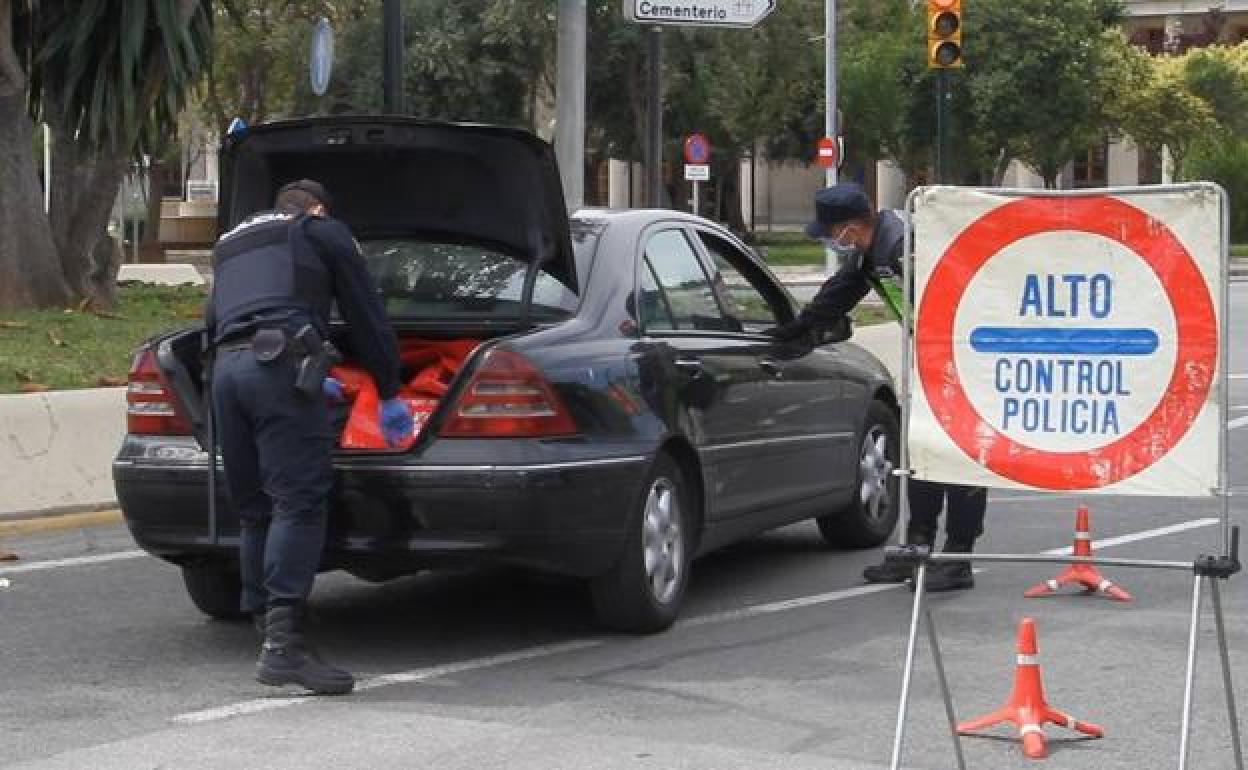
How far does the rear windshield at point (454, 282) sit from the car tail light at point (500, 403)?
0.54 meters

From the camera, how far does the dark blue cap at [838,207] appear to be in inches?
360

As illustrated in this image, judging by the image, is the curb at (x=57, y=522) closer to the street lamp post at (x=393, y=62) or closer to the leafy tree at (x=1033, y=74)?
the street lamp post at (x=393, y=62)

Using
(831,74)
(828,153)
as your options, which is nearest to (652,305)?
(828,153)

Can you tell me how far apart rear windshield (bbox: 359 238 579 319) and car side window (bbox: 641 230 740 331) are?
0.54 metres

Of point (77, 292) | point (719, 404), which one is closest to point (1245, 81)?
point (77, 292)

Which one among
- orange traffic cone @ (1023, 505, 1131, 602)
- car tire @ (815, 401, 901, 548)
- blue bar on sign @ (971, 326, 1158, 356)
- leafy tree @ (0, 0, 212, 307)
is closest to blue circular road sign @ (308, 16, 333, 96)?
leafy tree @ (0, 0, 212, 307)

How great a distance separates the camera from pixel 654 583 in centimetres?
835

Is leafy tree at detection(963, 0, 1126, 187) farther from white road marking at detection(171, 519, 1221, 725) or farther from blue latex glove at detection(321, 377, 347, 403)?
blue latex glove at detection(321, 377, 347, 403)

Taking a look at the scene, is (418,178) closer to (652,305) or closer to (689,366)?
(652,305)

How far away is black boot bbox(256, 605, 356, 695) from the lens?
7.31 meters

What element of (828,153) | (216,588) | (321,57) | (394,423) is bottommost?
(216,588)

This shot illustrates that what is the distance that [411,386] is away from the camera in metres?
8.37

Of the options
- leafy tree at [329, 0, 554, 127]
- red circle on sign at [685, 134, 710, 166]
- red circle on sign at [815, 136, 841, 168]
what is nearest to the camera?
red circle on sign at [685, 134, 710, 166]

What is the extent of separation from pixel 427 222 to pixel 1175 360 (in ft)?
12.6
